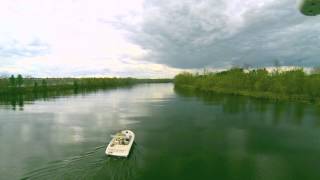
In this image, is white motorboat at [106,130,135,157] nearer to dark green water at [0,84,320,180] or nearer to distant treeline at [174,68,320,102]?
dark green water at [0,84,320,180]

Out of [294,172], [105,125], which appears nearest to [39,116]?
[105,125]

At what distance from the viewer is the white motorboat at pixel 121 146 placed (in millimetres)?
17750

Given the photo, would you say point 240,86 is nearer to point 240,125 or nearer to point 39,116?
point 240,125

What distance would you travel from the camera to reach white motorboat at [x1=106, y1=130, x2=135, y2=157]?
1775 centimetres

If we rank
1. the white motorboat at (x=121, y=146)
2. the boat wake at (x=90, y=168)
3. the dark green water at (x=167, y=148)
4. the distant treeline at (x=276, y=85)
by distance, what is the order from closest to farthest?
1. the boat wake at (x=90, y=168)
2. the dark green water at (x=167, y=148)
3. the white motorboat at (x=121, y=146)
4. the distant treeline at (x=276, y=85)

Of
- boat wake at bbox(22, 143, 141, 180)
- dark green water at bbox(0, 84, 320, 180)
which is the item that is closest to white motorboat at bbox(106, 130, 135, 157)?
boat wake at bbox(22, 143, 141, 180)

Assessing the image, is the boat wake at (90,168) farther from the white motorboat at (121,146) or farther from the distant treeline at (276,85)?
the distant treeline at (276,85)

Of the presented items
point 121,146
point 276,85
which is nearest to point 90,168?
point 121,146

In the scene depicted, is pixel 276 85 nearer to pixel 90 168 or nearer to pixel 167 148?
pixel 167 148

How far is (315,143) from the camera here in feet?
75.9

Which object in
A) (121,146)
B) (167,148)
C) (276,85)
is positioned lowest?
(167,148)

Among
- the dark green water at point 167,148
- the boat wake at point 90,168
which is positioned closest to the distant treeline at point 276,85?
the dark green water at point 167,148

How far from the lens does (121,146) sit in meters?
18.8

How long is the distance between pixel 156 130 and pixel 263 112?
67.8ft
